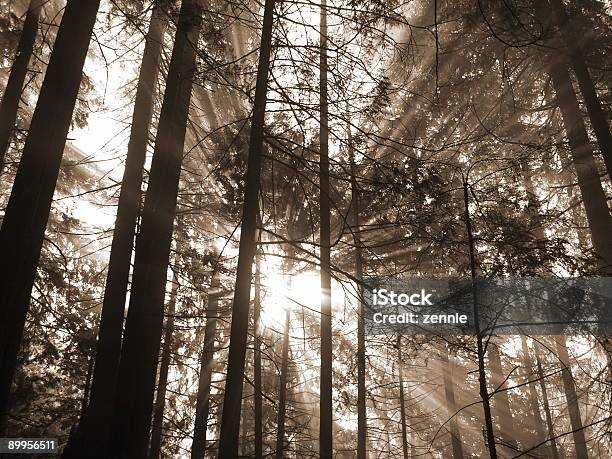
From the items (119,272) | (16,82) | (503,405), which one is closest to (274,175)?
(119,272)

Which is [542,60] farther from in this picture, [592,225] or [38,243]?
[38,243]

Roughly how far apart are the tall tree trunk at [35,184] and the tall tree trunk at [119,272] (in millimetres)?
1003

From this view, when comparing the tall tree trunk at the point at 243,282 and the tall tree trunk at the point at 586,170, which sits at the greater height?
the tall tree trunk at the point at 586,170

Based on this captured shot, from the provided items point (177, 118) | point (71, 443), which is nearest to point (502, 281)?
point (177, 118)

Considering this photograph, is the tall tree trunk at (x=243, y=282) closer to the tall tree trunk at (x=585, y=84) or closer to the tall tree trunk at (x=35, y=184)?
the tall tree trunk at (x=35, y=184)

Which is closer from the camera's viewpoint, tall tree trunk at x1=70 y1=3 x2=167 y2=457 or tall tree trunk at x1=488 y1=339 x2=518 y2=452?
tall tree trunk at x1=70 y1=3 x2=167 y2=457

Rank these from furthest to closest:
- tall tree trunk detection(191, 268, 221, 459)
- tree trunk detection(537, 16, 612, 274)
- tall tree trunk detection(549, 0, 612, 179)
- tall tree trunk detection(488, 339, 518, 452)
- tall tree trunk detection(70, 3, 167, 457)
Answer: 1. tall tree trunk detection(488, 339, 518, 452)
2. tall tree trunk detection(191, 268, 221, 459)
3. tree trunk detection(537, 16, 612, 274)
4. tall tree trunk detection(549, 0, 612, 179)
5. tall tree trunk detection(70, 3, 167, 457)

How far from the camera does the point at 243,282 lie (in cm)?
358

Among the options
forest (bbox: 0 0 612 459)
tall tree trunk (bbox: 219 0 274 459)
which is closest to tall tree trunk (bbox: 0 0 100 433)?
forest (bbox: 0 0 612 459)

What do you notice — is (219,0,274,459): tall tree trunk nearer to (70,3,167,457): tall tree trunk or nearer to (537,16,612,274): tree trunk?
(70,3,167,457): tall tree trunk

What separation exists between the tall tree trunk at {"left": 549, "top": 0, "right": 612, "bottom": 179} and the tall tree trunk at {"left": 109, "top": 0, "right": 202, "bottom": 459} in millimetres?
6401

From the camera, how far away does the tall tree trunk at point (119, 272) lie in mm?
5441

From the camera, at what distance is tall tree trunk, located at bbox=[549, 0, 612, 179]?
680 cm

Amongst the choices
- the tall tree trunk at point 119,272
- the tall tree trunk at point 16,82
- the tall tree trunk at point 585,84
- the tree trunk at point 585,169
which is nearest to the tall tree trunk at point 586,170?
the tree trunk at point 585,169
